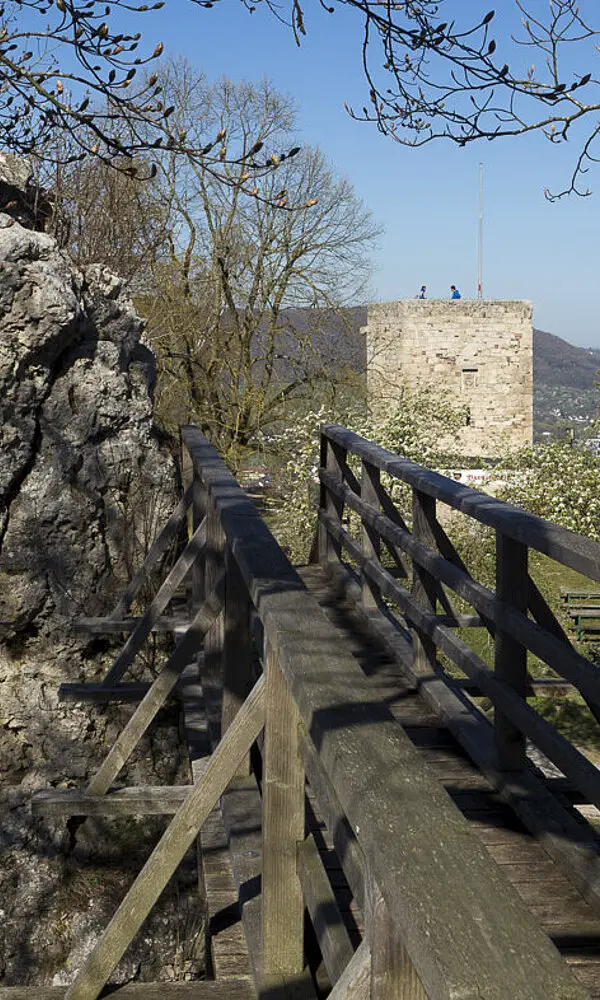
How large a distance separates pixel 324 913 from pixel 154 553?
149 inches

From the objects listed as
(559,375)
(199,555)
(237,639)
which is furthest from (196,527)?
(559,375)

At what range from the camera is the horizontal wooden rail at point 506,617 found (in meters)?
2.61

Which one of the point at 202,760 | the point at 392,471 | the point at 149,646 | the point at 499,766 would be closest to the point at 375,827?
the point at 499,766

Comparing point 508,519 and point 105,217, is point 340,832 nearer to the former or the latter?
point 508,519

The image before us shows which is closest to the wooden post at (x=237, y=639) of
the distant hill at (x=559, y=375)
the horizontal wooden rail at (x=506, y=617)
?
the horizontal wooden rail at (x=506, y=617)

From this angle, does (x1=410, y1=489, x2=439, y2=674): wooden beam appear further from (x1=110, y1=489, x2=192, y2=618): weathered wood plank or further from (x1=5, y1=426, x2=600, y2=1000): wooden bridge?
(x1=110, y1=489, x2=192, y2=618): weathered wood plank

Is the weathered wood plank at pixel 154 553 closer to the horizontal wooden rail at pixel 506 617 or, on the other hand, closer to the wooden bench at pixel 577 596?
the horizontal wooden rail at pixel 506 617

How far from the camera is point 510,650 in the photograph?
3176mm

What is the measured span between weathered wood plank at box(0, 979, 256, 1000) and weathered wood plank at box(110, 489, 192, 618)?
10.6ft

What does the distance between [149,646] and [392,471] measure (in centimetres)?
284

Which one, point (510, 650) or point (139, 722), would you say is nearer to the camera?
point (510, 650)

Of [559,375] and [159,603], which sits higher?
[559,375]

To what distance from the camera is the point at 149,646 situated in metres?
6.74

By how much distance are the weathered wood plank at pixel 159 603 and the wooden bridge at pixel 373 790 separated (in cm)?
1
